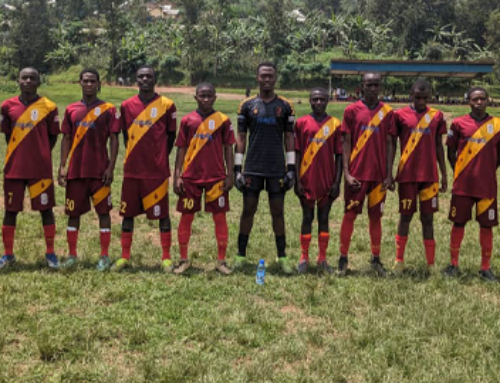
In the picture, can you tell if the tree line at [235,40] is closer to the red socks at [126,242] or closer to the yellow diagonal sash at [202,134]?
the yellow diagonal sash at [202,134]

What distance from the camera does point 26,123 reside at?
646cm

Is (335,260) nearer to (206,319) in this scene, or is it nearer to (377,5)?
(206,319)

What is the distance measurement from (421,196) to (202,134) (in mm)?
2966

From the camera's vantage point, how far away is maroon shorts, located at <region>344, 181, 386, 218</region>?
21.8ft

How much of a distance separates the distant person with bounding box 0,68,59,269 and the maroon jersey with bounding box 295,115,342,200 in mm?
3296

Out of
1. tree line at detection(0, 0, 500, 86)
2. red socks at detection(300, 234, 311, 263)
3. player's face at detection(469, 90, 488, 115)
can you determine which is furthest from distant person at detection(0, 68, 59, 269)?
tree line at detection(0, 0, 500, 86)

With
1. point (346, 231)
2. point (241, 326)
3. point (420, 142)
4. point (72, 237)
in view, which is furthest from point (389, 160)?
point (72, 237)

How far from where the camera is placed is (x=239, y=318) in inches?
202

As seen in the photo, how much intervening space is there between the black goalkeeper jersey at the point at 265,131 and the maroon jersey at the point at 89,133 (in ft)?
5.62

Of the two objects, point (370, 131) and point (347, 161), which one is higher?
point (370, 131)

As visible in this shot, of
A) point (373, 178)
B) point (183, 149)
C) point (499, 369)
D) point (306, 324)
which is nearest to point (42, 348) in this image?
point (306, 324)

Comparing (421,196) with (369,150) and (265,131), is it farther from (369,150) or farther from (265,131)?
(265,131)

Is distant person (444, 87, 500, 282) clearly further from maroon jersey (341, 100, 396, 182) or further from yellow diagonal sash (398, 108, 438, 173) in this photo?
maroon jersey (341, 100, 396, 182)

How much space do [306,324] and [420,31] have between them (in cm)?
8028
